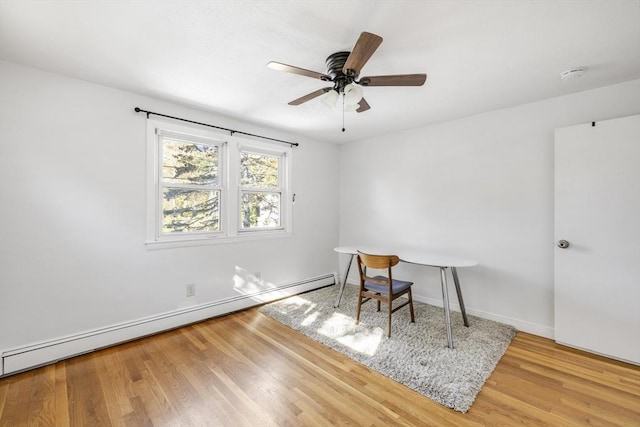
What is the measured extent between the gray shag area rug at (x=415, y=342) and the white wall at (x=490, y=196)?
383 mm

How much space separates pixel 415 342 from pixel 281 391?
1.30m

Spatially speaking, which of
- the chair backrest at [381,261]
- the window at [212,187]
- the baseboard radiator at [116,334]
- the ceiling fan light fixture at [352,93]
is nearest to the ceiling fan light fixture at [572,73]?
the ceiling fan light fixture at [352,93]

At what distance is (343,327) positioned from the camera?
2750mm

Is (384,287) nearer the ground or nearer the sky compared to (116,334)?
nearer the sky

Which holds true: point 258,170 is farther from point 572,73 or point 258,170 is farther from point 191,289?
point 572,73

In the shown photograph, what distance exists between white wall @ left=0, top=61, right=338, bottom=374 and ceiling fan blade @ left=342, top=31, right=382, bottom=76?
2.01 meters

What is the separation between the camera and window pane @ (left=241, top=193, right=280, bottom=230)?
3428 mm

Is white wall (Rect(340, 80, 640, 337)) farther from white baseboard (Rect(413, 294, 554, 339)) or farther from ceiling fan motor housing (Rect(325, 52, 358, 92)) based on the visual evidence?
ceiling fan motor housing (Rect(325, 52, 358, 92))

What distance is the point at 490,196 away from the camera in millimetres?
2943

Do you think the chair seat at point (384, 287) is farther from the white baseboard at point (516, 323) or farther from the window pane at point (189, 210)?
the window pane at point (189, 210)

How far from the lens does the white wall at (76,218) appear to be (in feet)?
6.56

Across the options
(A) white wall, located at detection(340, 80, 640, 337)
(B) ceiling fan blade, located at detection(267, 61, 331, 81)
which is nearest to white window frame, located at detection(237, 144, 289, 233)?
(A) white wall, located at detection(340, 80, 640, 337)

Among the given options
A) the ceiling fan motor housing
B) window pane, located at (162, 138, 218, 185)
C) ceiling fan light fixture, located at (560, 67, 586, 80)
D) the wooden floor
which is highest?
ceiling fan light fixture, located at (560, 67, 586, 80)

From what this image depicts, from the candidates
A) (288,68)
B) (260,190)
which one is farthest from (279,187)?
(288,68)
